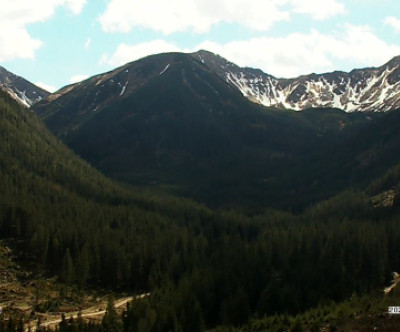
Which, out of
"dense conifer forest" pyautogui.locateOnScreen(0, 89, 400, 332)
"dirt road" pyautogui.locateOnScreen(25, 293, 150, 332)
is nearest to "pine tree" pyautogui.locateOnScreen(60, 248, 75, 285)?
"dense conifer forest" pyautogui.locateOnScreen(0, 89, 400, 332)

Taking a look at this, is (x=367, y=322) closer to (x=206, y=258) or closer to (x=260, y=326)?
(x=260, y=326)

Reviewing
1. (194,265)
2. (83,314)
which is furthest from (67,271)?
(194,265)

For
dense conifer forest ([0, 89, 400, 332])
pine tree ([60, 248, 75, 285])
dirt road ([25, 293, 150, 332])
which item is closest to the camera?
dirt road ([25, 293, 150, 332])

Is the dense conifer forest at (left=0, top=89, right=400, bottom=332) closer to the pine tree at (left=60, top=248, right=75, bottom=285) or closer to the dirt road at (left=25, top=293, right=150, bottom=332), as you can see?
the pine tree at (left=60, top=248, right=75, bottom=285)

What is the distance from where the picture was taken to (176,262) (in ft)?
495

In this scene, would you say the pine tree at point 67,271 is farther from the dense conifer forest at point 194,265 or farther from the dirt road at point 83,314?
the dirt road at point 83,314

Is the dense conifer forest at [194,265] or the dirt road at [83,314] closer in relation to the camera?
the dirt road at [83,314]

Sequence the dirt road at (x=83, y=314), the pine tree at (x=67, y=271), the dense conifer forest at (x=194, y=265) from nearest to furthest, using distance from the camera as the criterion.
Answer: the dirt road at (x=83, y=314) < the dense conifer forest at (x=194, y=265) < the pine tree at (x=67, y=271)

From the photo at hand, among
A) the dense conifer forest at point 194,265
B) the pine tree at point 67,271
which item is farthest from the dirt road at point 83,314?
the pine tree at point 67,271

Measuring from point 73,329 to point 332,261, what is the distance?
2750 inches

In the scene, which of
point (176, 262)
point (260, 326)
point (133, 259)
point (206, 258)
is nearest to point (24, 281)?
point (133, 259)

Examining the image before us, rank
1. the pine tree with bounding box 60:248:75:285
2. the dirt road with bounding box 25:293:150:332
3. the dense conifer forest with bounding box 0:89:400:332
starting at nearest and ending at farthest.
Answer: the dirt road with bounding box 25:293:150:332
the dense conifer forest with bounding box 0:89:400:332
the pine tree with bounding box 60:248:75:285

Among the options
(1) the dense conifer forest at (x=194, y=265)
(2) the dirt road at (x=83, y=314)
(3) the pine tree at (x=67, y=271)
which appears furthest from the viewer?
(3) the pine tree at (x=67, y=271)

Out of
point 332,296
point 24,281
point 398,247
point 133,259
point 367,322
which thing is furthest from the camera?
point 133,259
